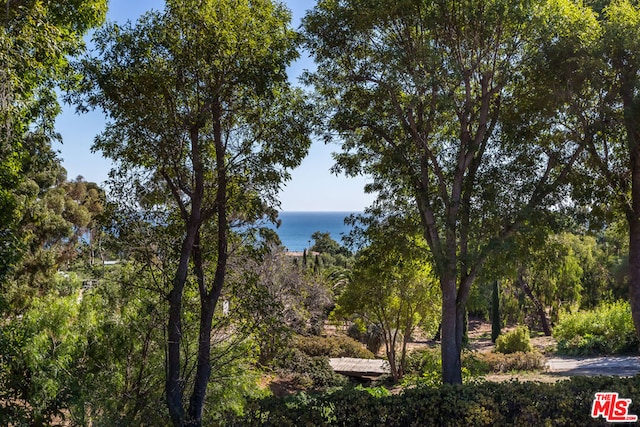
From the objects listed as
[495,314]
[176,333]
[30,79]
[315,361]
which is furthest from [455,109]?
[495,314]

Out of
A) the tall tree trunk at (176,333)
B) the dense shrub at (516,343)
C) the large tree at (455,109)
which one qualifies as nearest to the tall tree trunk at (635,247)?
the large tree at (455,109)

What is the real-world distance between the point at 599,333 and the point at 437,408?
14.7 meters

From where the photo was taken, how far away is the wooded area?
212 inches

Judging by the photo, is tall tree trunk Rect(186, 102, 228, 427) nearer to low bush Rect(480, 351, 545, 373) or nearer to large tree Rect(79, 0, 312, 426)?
large tree Rect(79, 0, 312, 426)

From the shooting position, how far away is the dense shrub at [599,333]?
1537 cm

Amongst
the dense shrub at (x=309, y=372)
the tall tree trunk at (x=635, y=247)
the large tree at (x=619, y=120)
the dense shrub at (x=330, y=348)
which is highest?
the large tree at (x=619, y=120)

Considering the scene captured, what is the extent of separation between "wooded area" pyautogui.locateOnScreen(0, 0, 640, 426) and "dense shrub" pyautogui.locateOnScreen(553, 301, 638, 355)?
29.7ft

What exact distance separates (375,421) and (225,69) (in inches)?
155

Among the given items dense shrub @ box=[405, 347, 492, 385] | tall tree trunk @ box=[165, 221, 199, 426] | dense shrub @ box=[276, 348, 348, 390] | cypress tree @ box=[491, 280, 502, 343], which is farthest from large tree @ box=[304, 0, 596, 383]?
cypress tree @ box=[491, 280, 502, 343]

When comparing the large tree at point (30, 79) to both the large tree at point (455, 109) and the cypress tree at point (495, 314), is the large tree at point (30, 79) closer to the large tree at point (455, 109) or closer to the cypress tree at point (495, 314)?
the large tree at point (455, 109)

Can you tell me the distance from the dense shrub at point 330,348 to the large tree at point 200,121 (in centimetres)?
1227

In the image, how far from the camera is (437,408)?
4.97 meters

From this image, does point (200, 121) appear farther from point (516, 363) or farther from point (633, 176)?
point (516, 363)

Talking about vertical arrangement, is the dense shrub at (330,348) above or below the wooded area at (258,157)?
below
